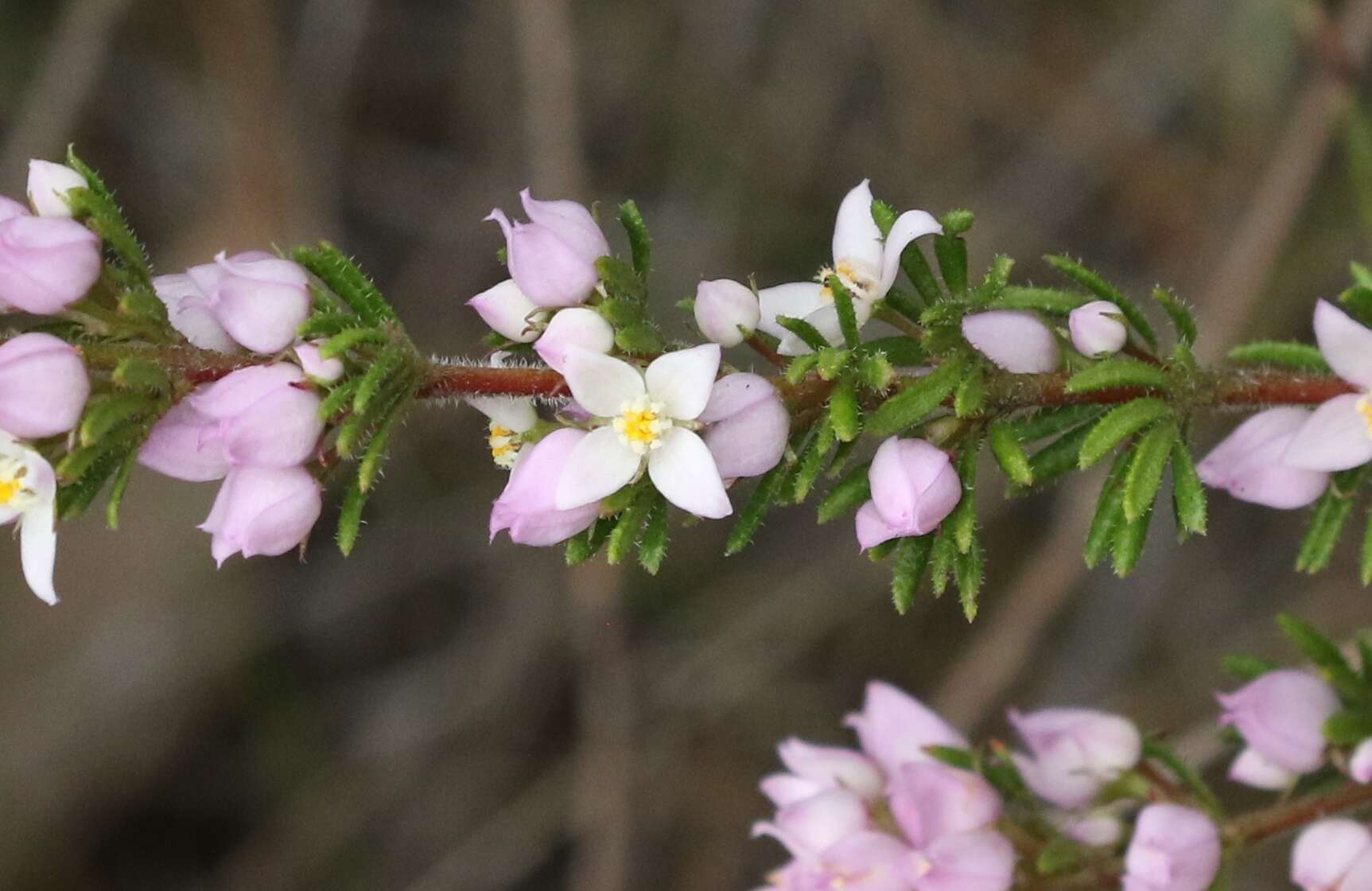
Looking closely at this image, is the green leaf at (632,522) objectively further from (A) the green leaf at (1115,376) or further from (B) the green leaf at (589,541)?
(A) the green leaf at (1115,376)

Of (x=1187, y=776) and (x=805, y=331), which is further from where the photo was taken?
(x=1187, y=776)

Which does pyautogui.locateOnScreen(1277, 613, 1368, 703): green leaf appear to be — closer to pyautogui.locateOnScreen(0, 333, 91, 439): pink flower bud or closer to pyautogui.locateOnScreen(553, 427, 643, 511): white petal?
pyautogui.locateOnScreen(553, 427, 643, 511): white petal

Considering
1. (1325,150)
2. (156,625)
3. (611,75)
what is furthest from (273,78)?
(1325,150)

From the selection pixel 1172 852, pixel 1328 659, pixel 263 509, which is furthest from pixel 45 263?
pixel 1328 659

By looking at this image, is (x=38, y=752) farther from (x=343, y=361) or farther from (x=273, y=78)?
(x=343, y=361)

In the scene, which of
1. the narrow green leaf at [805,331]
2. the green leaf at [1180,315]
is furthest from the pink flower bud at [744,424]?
the green leaf at [1180,315]

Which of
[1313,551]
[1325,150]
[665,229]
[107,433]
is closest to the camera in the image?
[107,433]

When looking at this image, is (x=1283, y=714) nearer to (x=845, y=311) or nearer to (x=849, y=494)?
(x=849, y=494)
